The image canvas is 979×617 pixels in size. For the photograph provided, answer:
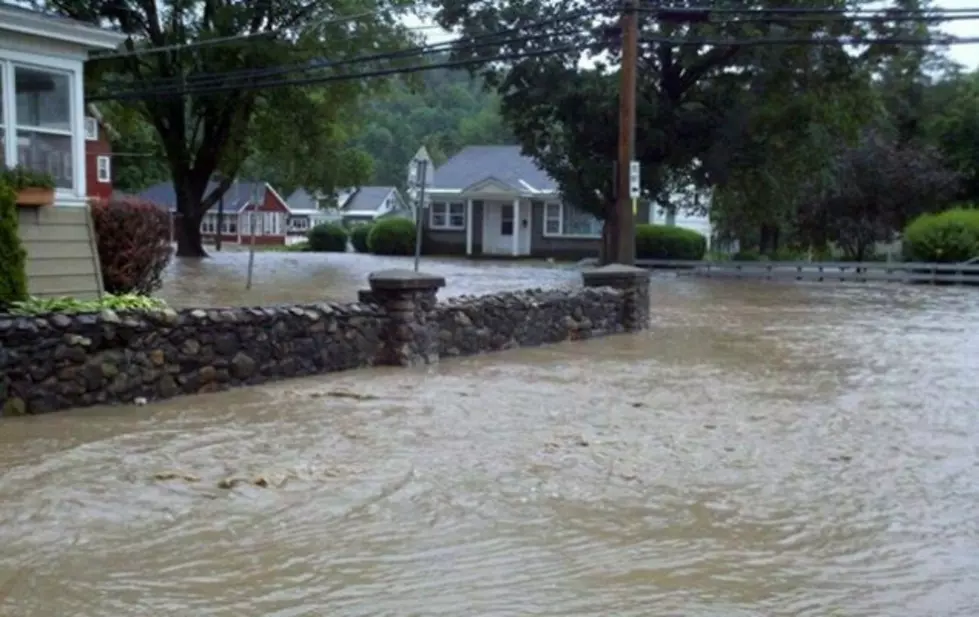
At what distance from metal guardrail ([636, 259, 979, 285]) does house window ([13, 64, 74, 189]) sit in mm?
21338

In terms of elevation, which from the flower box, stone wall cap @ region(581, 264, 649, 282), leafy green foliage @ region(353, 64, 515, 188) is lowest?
stone wall cap @ region(581, 264, 649, 282)

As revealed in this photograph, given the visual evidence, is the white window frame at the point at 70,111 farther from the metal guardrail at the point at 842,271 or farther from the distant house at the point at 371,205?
the distant house at the point at 371,205

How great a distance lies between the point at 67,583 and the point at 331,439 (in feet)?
9.87

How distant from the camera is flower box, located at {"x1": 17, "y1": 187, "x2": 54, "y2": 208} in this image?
1101 cm

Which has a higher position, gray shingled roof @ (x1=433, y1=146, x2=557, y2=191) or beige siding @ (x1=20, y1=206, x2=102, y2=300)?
gray shingled roof @ (x1=433, y1=146, x2=557, y2=191)

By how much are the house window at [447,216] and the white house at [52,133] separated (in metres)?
29.4

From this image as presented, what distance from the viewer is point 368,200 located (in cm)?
7125

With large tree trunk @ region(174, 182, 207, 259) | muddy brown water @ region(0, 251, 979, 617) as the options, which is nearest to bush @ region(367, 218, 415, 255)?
large tree trunk @ region(174, 182, 207, 259)

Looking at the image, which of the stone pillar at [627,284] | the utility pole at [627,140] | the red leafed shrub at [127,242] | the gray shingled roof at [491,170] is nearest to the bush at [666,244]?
the gray shingled roof at [491,170]

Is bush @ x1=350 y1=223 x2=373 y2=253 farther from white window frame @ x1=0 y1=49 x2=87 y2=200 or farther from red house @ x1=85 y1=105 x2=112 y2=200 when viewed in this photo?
white window frame @ x1=0 y1=49 x2=87 y2=200

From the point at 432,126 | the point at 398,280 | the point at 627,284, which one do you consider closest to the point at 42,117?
the point at 398,280

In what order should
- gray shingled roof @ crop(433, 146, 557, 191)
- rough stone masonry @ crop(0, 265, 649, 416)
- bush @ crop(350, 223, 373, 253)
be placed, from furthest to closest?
bush @ crop(350, 223, 373, 253) → gray shingled roof @ crop(433, 146, 557, 191) → rough stone masonry @ crop(0, 265, 649, 416)

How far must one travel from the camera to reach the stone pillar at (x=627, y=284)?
15.0 m

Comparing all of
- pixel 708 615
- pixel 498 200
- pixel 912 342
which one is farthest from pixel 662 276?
pixel 708 615
